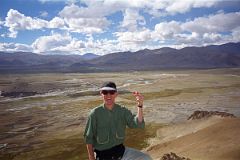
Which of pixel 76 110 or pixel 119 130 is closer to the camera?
pixel 119 130

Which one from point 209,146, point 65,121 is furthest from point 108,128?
point 65,121

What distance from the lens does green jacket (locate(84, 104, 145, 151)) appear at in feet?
19.0

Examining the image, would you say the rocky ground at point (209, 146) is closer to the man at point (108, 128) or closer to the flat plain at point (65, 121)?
the flat plain at point (65, 121)

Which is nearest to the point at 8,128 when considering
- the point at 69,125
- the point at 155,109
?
the point at 69,125

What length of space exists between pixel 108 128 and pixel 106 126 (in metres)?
0.05

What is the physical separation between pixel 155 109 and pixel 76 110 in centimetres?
1212

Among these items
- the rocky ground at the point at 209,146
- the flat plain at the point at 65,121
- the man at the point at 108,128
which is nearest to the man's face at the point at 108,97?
the man at the point at 108,128

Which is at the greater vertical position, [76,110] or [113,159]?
[113,159]

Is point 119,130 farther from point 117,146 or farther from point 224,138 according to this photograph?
point 224,138

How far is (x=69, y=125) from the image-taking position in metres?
42.8

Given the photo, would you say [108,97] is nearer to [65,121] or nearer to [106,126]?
[106,126]

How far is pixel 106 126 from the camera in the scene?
5.84 m

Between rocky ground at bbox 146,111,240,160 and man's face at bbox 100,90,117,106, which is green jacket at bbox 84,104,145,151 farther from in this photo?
rocky ground at bbox 146,111,240,160

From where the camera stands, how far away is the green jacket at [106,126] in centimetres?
580
